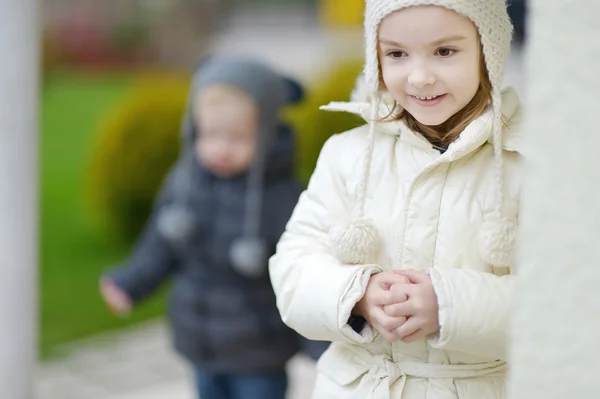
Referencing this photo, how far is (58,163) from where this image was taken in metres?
11.3

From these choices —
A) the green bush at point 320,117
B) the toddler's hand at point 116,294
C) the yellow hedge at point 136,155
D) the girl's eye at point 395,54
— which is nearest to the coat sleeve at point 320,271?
the girl's eye at point 395,54

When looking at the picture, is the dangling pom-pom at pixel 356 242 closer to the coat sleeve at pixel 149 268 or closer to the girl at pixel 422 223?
the girl at pixel 422 223

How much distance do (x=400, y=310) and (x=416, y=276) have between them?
76mm

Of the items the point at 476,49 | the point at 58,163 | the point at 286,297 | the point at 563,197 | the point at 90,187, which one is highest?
the point at 476,49

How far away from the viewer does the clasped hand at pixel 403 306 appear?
5.65ft

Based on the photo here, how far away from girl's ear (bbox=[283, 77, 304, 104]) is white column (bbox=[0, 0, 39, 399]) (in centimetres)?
97

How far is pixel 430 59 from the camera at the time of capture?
5.78 ft

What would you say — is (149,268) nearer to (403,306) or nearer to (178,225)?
(178,225)

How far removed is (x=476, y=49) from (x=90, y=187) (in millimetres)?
5763

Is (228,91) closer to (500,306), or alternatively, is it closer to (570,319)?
(500,306)

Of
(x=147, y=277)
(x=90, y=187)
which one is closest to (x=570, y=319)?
(x=147, y=277)

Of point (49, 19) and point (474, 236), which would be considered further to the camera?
point (49, 19)

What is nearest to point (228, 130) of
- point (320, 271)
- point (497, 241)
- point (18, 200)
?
point (18, 200)

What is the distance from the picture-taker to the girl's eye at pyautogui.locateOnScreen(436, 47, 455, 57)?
1760mm
